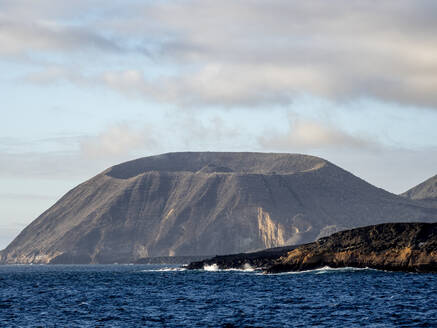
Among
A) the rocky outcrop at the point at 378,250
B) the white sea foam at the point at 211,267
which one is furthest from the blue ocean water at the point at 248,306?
the white sea foam at the point at 211,267

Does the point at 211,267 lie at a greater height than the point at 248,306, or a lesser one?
greater

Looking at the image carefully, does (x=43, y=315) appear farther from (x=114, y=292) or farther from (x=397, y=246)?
(x=397, y=246)

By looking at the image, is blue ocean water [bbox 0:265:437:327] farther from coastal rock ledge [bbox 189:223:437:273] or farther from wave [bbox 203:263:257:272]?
wave [bbox 203:263:257:272]

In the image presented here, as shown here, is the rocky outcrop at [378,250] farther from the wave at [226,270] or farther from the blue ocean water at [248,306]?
the wave at [226,270]

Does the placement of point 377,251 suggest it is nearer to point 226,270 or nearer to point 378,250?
point 378,250

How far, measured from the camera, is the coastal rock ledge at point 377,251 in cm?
11588

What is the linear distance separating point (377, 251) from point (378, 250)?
0.23 meters

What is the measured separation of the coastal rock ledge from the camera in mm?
115875

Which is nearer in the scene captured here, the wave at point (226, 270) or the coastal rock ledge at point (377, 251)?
the coastal rock ledge at point (377, 251)

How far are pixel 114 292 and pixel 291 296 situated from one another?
1155 inches

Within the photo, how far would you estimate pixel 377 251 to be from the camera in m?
125

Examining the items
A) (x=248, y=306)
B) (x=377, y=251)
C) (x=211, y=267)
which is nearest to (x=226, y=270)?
(x=211, y=267)

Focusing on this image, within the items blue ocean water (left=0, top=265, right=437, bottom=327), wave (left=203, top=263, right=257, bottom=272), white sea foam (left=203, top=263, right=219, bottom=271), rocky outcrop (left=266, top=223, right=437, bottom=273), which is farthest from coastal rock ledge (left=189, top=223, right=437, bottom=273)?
white sea foam (left=203, top=263, right=219, bottom=271)

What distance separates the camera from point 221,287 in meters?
103
